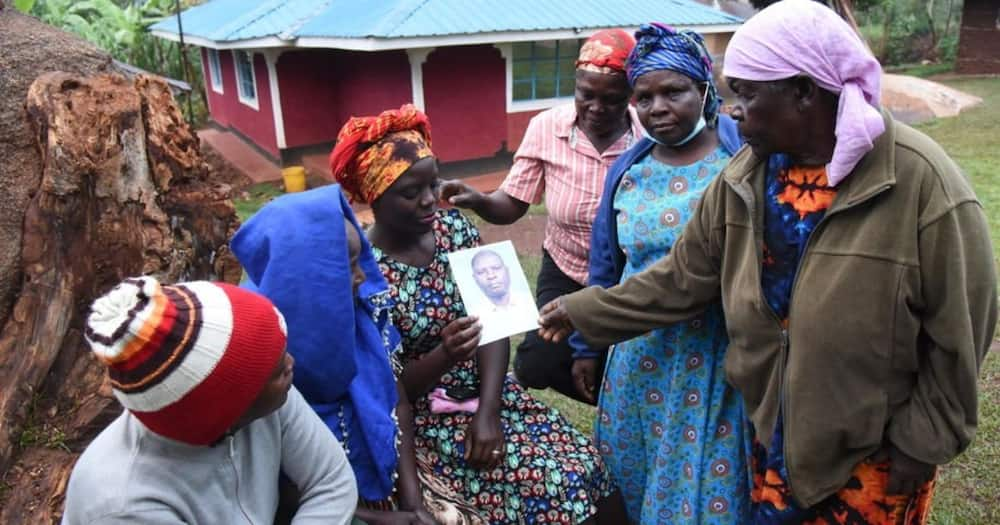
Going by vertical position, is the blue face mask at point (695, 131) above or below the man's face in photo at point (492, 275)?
above

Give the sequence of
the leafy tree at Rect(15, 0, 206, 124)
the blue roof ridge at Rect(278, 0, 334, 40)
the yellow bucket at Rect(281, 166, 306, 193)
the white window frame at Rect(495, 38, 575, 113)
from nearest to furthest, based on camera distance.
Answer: the blue roof ridge at Rect(278, 0, 334, 40), the white window frame at Rect(495, 38, 575, 113), the yellow bucket at Rect(281, 166, 306, 193), the leafy tree at Rect(15, 0, 206, 124)

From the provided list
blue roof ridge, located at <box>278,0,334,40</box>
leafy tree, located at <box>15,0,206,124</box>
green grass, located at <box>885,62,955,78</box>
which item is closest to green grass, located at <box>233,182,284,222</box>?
blue roof ridge, located at <box>278,0,334,40</box>

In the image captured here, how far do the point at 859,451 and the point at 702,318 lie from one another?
61cm

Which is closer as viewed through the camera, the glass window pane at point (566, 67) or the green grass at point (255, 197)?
the green grass at point (255, 197)

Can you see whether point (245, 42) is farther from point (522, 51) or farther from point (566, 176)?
point (566, 176)

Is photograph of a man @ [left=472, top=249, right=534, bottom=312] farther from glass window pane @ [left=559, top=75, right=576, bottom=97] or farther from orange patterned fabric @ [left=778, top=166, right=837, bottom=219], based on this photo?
glass window pane @ [left=559, top=75, right=576, bottom=97]

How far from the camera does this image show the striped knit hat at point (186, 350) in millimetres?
1338

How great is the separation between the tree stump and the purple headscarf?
2.17 metres

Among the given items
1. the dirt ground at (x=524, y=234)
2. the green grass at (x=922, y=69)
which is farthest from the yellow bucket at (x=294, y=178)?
the green grass at (x=922, y=69)

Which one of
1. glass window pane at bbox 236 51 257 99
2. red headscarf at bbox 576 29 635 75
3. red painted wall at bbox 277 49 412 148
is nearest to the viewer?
red headscarf at bbox 576 29 635 75

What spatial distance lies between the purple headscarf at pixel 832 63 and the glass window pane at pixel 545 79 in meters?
9.59

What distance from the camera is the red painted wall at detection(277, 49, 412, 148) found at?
10812mm

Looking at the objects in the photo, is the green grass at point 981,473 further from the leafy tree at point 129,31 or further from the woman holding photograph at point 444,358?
the leafy tree at point 129,31

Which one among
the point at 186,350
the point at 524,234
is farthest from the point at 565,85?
the point at 186,350
